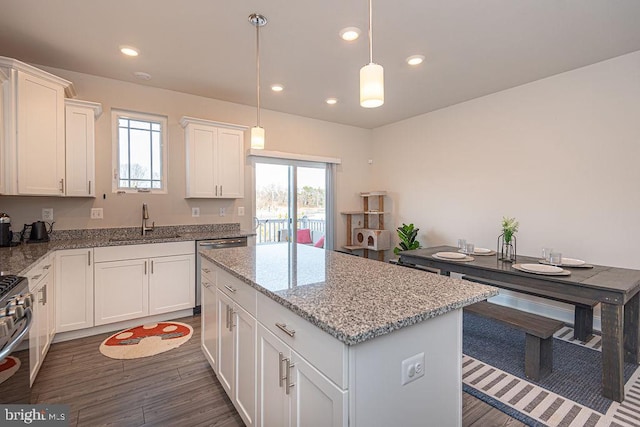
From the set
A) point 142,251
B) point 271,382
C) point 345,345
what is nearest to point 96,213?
point 142,251

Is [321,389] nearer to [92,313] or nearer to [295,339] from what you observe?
[295,339]

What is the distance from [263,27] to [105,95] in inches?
85.8

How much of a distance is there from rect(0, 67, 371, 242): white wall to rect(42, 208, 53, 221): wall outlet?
38 mm

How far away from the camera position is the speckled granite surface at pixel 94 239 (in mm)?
2150

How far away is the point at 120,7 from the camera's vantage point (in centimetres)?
223

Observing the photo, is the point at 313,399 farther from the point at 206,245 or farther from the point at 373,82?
the point at 206,245

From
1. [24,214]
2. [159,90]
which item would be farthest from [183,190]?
[24,214]

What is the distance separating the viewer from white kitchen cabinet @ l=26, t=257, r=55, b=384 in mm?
2020

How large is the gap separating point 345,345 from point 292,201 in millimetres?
4064

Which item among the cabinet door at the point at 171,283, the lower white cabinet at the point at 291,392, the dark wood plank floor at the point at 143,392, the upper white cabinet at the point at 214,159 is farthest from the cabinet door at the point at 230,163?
the lower white cabinet at the point at 291,392

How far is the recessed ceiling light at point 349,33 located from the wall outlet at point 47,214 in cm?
340

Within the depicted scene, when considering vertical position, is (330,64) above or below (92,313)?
above

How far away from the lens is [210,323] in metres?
2.23

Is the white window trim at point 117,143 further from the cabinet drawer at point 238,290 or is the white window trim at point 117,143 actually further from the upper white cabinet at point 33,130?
the cabinet drawer at point 238,290
